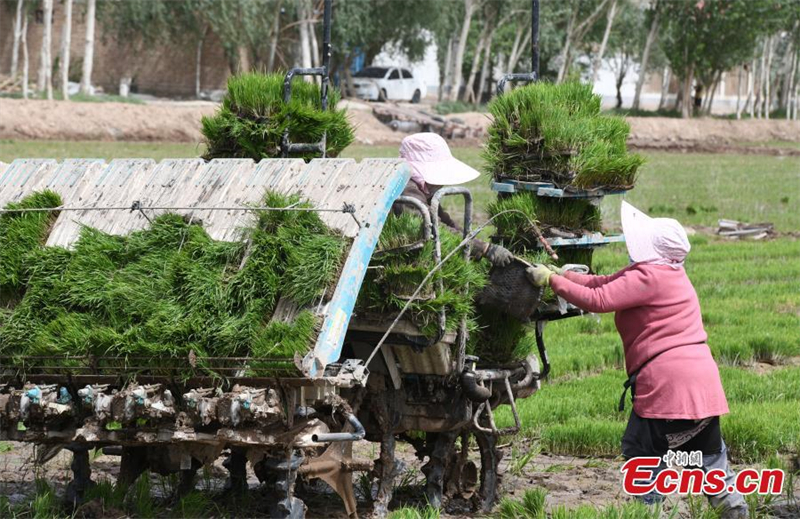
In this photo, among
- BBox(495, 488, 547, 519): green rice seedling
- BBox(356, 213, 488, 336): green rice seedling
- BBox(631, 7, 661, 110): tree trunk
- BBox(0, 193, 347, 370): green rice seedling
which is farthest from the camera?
BBox(631, 7, 661, 110): tree trunk

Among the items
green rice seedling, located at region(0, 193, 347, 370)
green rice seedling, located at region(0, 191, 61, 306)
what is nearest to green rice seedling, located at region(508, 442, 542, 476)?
green rice seedling, located at region(0, 193, 347, 370)

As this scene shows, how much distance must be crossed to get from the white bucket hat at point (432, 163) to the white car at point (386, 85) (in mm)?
45484

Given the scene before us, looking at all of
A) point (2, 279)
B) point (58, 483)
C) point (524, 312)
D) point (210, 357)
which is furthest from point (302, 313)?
point (58, 483)

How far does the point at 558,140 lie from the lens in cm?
717

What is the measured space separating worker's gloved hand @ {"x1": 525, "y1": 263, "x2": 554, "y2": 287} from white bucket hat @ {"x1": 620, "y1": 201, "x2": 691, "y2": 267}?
450mm

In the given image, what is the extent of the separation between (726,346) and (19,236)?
23.0 feet

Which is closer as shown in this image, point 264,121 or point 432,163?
point 432,163

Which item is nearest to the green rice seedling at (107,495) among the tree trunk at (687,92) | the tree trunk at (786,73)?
the tree trunk at (687,92)

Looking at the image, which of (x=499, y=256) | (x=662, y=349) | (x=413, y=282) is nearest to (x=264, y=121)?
(x=499, y=256)

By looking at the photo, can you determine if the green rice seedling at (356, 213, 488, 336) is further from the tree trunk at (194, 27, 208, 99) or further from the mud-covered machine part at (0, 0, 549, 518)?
the tree trunk at (194, 27, 208, 99)

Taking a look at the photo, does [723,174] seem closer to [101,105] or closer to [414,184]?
[101,105]

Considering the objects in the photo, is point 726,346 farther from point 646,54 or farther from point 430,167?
point 646,54

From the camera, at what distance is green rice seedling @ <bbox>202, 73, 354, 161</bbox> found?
25.5 ft

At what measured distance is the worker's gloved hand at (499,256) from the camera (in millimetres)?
6734
